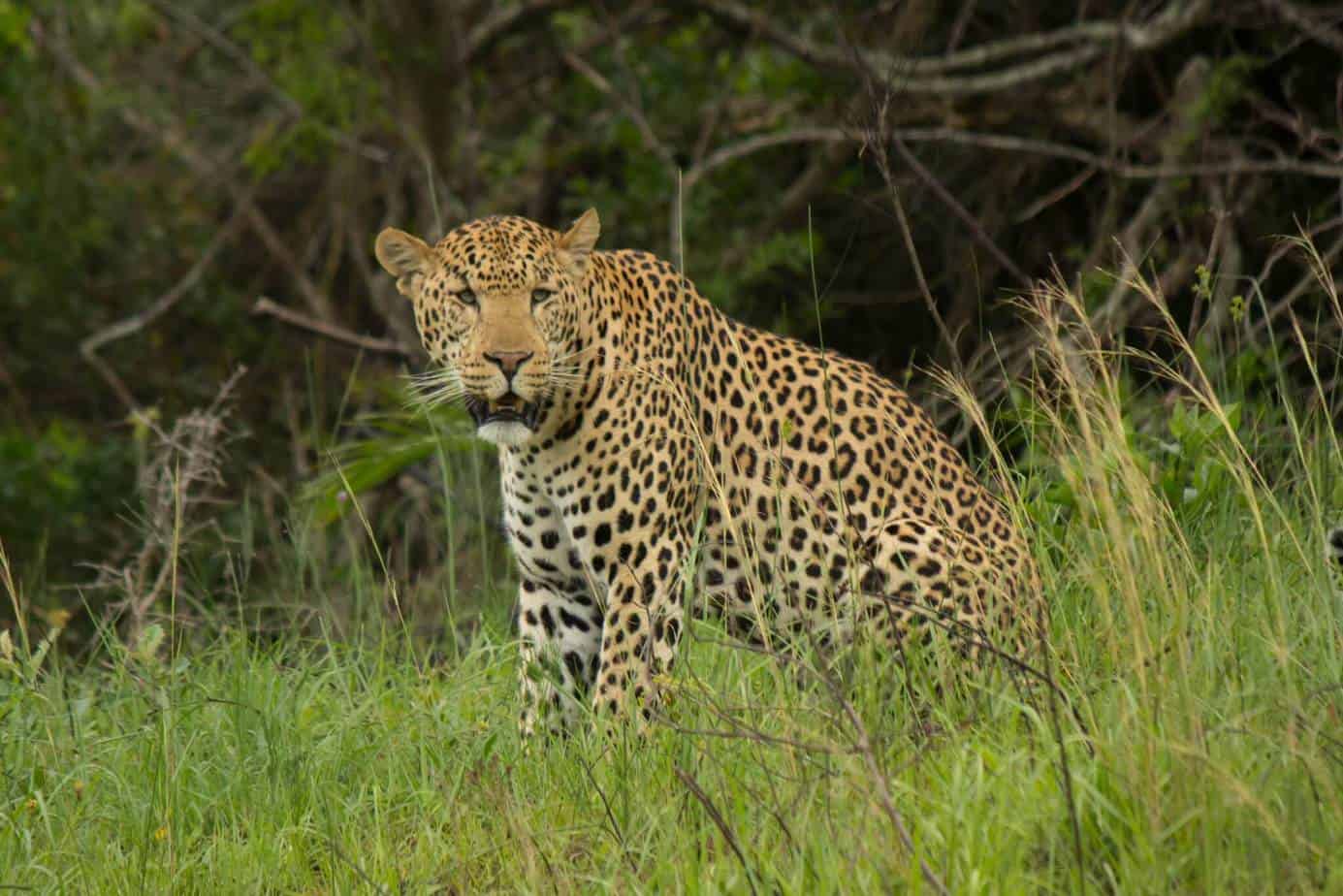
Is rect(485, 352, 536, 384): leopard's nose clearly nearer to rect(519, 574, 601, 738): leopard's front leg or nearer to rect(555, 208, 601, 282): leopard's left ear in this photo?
rect(555, 208, 601, 282): leopard's left ear

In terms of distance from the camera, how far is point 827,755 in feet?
12.7

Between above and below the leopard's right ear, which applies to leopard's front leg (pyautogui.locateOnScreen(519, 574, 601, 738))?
below

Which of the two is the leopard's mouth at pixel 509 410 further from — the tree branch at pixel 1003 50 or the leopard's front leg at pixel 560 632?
the tree branch at pixel 1003 50

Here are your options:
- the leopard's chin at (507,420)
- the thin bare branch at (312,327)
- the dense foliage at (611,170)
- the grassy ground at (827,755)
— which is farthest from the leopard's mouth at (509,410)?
the thin bare branch at (312,327)

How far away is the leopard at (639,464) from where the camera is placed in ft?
17.0

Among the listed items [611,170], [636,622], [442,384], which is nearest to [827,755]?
[636,622]

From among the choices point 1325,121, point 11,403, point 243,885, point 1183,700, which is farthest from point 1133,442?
point 11,403

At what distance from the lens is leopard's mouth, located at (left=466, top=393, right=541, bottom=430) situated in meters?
5.18

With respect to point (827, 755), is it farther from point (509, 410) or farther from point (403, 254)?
point (403, 254)

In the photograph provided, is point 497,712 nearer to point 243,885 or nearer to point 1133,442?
point 243,885

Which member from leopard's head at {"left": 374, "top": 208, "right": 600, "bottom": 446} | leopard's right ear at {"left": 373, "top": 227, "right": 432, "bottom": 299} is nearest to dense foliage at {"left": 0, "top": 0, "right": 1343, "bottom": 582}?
leopard's right ear at {"left": 373, "top": 227, "right": 432, "bottom": 299}

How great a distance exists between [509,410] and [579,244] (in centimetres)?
56

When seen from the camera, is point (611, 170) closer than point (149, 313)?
Yes

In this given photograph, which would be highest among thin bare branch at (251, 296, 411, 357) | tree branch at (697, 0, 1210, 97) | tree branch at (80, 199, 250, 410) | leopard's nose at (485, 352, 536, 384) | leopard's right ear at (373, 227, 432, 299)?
tree branch at (697, 0, 1210, 97)
